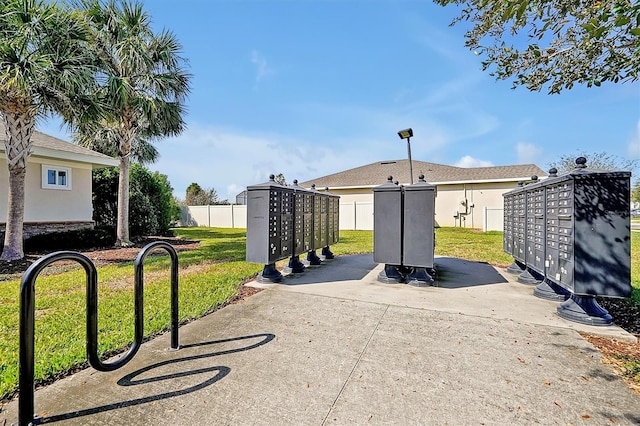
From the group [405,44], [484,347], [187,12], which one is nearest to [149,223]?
[187,12]

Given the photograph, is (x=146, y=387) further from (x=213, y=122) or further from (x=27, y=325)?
(x=213, y=122)

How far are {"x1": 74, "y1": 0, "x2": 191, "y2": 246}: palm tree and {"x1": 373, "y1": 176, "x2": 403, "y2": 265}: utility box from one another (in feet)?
28.5

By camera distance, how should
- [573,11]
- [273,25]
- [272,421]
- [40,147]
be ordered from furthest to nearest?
[40,147], [273,25], [573,11], [272,421]

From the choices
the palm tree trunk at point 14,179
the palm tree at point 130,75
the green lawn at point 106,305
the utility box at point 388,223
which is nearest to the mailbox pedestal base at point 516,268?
the green lawn at point 106,305

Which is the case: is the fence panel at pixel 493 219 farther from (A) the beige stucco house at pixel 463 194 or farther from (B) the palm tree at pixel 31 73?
(B) the palm tree at pixel 31 73

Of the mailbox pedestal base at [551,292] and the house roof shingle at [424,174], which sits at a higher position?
the house roof shingle at [424,174]

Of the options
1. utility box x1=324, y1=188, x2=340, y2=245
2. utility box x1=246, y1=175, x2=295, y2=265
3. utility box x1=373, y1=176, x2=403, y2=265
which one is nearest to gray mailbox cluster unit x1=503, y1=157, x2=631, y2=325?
utility box x1=373, y1=176, x2=403, y2=265

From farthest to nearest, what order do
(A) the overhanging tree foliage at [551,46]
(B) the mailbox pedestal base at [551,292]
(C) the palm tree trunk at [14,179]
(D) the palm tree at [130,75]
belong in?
1. (D) the palm tree at [130,75]
2. (C) the palm tree trunk at [14,179]
3. (B) the mailbox pedestal base at [551,292]
4. (A) the overhanging tree foliage at [551,46]

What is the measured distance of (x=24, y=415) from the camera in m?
1.83

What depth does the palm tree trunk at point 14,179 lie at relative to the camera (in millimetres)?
7926

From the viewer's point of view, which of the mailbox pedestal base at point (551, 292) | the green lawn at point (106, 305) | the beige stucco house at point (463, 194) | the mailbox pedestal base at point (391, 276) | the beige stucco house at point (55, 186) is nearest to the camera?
the green lawn at point (106, 305)

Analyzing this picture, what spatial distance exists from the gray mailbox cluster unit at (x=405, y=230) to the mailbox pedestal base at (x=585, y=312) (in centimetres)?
183

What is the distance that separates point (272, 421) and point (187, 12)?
26.6ft

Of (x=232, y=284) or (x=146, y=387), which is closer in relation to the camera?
(x=146, y=387)
